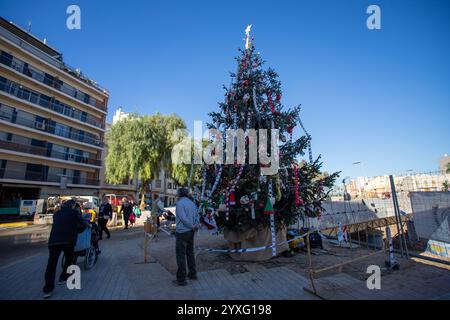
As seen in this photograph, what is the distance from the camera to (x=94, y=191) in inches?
1294

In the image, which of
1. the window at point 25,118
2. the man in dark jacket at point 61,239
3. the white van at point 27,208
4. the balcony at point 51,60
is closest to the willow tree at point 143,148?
the white van at point 27,208

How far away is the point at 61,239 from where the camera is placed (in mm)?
4305

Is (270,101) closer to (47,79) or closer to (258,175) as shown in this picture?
(258,175)

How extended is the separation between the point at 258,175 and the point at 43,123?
32941 mm

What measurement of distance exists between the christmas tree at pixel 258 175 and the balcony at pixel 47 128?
2930 centimetres

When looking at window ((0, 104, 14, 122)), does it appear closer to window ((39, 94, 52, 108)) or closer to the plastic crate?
window ((39, 94, 52, 108))

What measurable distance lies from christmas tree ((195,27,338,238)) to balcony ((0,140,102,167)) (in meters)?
28.7

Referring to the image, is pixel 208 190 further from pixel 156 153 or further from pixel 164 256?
pixel 156 153

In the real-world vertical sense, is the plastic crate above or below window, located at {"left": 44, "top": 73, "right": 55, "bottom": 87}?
below

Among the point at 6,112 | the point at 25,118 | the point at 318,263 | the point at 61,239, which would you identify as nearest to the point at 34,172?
the point at 25,118

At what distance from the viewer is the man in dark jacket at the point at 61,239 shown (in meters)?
4.12

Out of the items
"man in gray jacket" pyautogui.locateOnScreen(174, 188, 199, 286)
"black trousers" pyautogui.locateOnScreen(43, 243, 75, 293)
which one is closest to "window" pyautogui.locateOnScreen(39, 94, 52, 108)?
"black trousers" pyautogui.locateOnScreen(43, 243, 75, 293)

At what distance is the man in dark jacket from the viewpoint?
4121 mm
